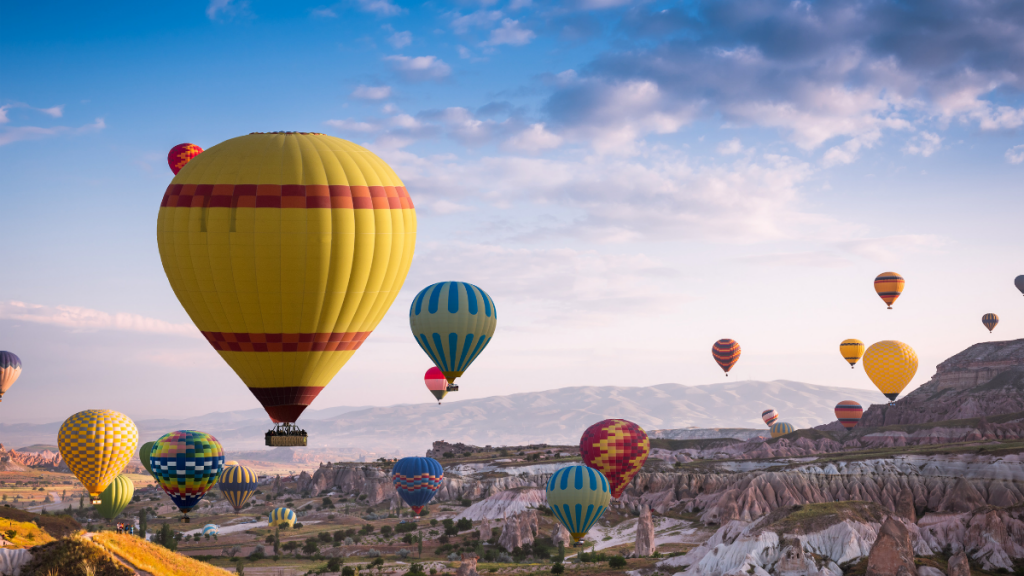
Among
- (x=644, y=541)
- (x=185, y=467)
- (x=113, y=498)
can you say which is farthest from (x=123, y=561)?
(x=113, y=498)

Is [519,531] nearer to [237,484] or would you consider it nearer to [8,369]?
[237,484]

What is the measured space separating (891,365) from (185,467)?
102588 mm

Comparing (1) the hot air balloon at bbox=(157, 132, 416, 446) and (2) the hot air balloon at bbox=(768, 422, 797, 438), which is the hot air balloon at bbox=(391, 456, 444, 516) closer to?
(1) the hot air balloon at bbox=(157, 132, 416, 446)

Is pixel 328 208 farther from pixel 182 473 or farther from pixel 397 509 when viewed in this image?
pixel 397 509

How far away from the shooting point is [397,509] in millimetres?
120062

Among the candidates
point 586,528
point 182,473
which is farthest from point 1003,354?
point 182,473

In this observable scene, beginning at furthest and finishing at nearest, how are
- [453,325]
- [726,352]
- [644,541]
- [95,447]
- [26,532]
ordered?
[726,352] → [95,447] → [644,541] → [453,325] → [26,532]

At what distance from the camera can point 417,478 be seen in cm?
9544

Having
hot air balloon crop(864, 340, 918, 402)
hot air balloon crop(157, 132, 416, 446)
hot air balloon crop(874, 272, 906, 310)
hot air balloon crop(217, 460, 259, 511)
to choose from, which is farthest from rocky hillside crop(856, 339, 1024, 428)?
hot air balloon crop(157, 132, 416, 446)

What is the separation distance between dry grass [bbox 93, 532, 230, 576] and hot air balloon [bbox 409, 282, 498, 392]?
919 inches

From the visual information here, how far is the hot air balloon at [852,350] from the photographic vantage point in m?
138

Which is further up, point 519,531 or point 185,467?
point 185,467

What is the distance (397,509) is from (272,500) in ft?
93.9

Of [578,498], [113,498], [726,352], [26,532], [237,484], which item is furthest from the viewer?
[726,352]
